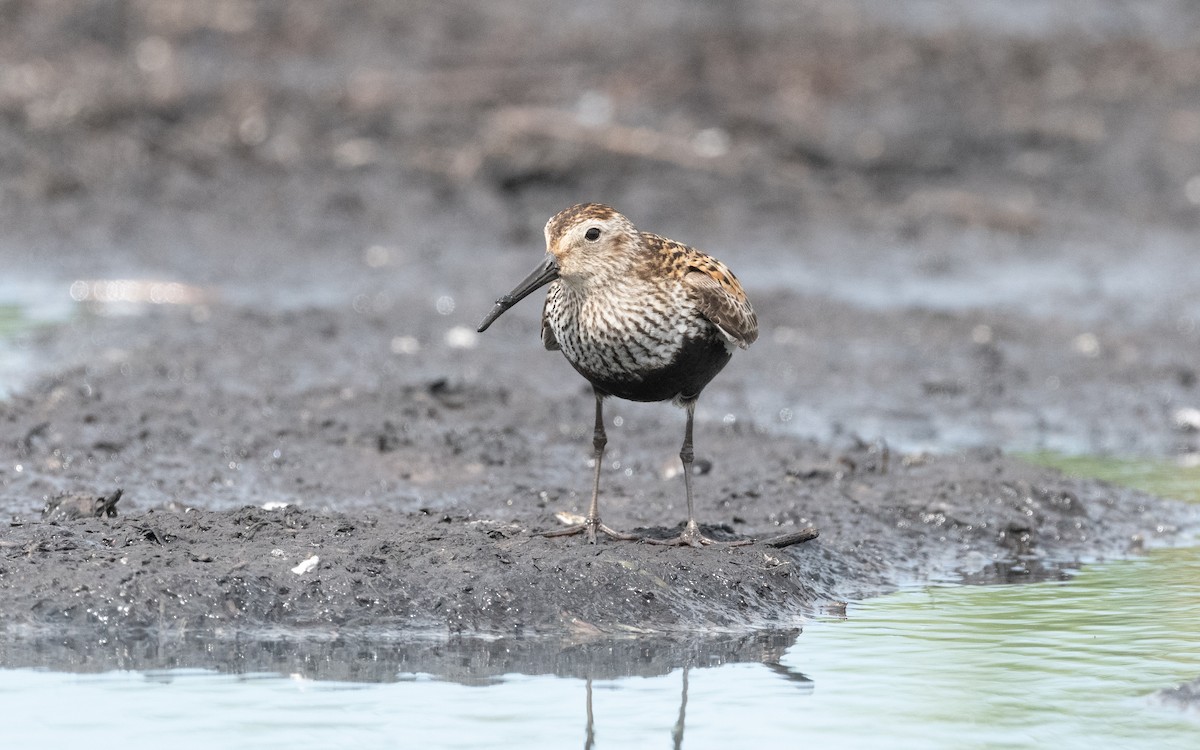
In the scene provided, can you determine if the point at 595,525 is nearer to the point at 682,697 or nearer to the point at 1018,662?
the point at 682,697

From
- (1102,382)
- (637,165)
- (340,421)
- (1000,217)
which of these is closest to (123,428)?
(340,421)

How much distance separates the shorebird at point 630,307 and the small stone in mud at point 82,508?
2120 mm

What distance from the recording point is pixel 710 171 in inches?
666

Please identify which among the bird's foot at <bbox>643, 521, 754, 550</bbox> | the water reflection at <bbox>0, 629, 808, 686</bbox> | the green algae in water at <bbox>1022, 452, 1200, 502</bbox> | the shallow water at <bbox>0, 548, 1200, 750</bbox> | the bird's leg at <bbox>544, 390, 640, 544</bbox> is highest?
the green algae in water at <bbox>1022, 452, 1200, 502</bbox>

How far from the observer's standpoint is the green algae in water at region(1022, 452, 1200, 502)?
9.98 metres

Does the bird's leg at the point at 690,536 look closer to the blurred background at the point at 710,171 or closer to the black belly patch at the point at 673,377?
the black belly patch at the point at 673,377

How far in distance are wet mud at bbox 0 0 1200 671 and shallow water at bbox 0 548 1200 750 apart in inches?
15.2

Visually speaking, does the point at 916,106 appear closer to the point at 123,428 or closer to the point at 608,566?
the point at 123,428

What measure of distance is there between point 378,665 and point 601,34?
1441cm

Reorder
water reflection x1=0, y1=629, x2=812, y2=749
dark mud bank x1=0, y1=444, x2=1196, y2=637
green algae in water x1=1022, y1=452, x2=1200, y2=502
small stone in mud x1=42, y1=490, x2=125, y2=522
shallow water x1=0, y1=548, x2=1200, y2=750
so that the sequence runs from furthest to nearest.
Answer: green algae in water x1=1022, y1=452, x2=1200, y2=502
small stone in mud x1=42, y1=490, x2=125, y2=522
dark mud bank x1=0, y1=444, x2=1196, y2=637
water reflection x1=0, y1=629, x2=812, y2=749
shallow water x1=0, y1=548, x2=1200, y2=750

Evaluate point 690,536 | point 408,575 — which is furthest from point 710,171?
point 408,575

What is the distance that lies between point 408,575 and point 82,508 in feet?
5.93

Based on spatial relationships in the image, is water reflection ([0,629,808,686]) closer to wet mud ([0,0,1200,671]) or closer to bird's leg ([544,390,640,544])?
wet mud ([0,0,1200,671])

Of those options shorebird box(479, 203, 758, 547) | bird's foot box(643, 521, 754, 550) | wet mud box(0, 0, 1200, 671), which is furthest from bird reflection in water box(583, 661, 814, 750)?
shorebird box(479, 203, 758, 547)
